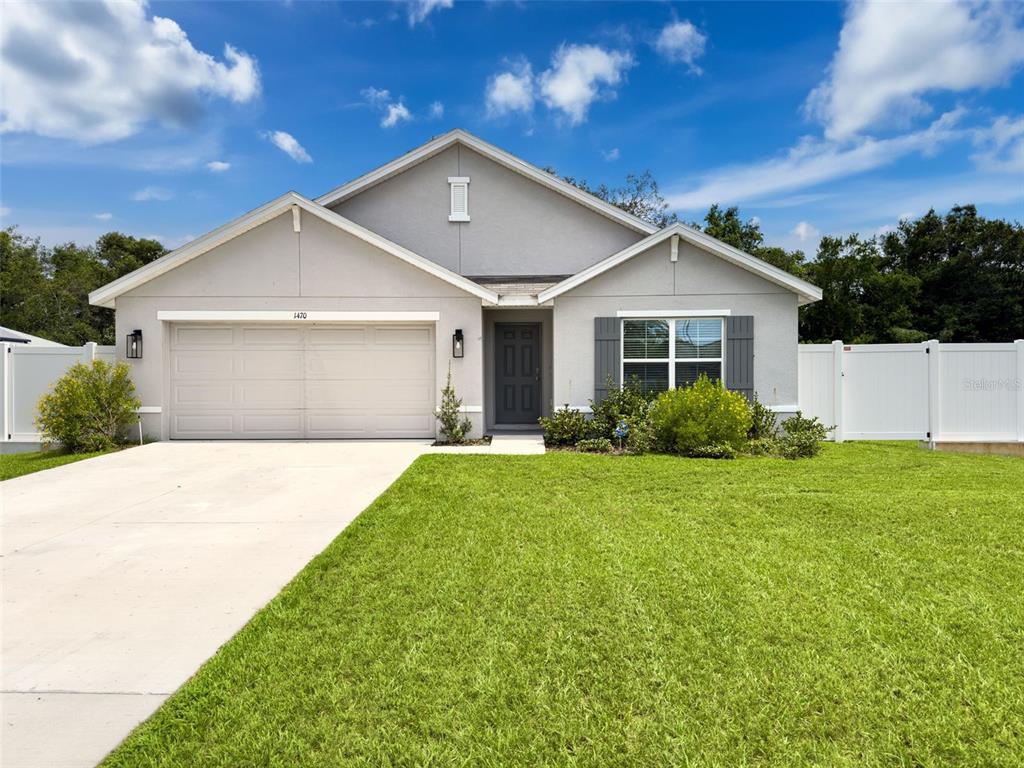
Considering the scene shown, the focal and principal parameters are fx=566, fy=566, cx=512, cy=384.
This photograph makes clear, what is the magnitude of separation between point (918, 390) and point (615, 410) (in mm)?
6031

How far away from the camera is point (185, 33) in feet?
40.1

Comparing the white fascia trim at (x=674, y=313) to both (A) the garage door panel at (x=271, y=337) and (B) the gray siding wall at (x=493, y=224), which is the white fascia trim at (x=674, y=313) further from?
(A) the garage door panel at (x=271, y=337)

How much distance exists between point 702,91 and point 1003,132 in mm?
11522

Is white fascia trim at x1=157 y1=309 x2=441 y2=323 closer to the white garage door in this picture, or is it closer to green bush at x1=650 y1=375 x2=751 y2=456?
the white garage door

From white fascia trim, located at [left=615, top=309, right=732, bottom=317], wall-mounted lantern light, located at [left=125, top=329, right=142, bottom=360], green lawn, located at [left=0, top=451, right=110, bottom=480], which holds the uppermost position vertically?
white fascia trim, located at [left=615, top=309, right=732, bottom=317]

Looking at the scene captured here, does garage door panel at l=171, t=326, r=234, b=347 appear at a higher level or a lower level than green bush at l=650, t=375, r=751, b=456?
higher

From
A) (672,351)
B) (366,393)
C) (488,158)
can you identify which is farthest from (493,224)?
(672,351)

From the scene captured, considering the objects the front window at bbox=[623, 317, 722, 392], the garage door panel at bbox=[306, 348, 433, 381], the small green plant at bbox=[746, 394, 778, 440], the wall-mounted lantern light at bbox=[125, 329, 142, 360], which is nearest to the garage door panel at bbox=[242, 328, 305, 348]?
the garage door panel at bbox=[306, 348, 433, 381]

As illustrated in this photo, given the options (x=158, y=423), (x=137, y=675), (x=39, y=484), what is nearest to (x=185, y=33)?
(x=158, y=423)

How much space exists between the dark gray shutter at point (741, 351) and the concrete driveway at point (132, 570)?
255 inches

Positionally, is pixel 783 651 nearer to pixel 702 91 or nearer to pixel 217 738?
pixel 217 738

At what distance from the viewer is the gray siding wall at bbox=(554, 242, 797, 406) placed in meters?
11.1

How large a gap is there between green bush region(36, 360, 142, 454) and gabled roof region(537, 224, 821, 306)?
844 centimetres

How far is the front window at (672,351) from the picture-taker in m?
11.1
